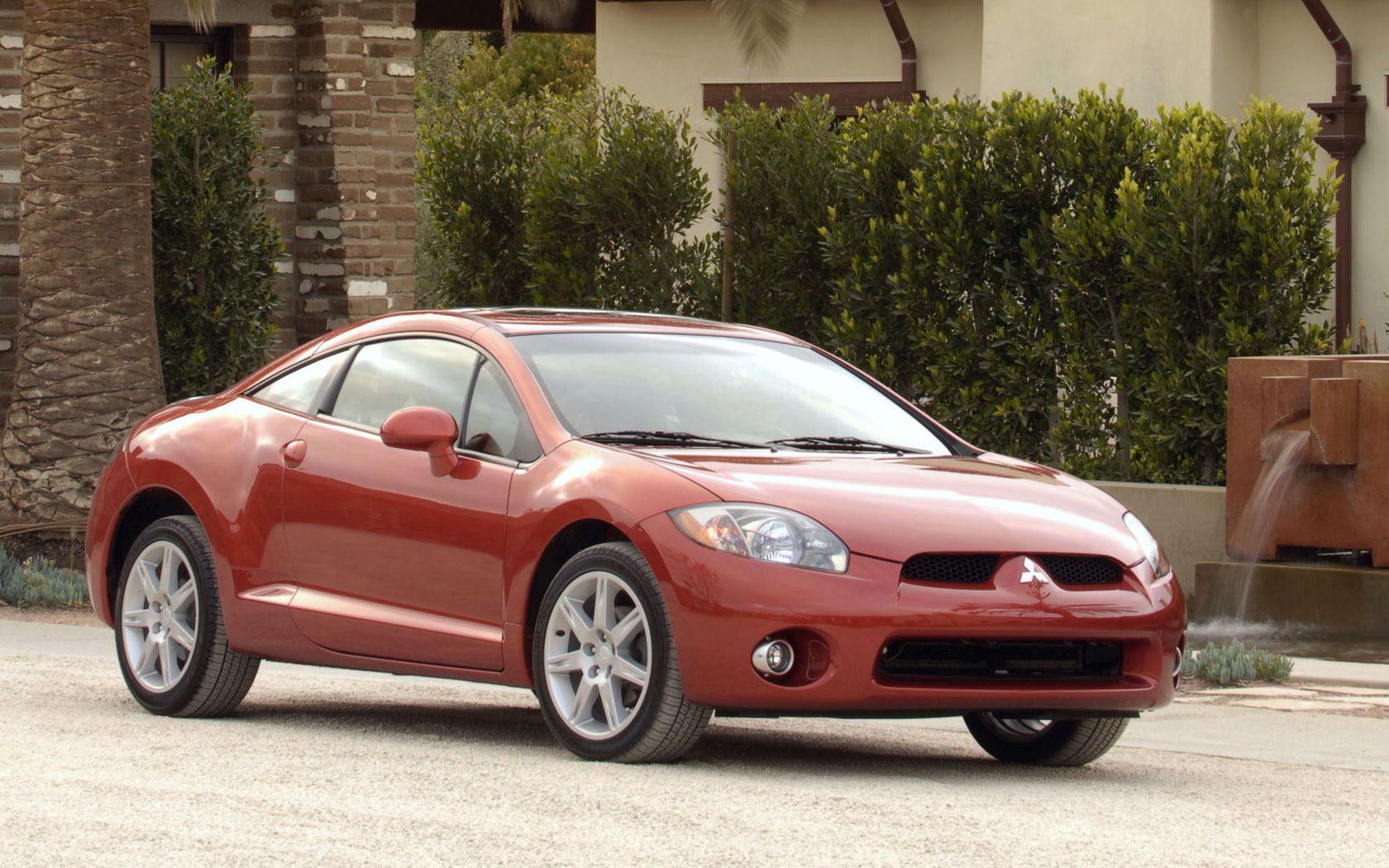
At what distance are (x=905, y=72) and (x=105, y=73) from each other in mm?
9731

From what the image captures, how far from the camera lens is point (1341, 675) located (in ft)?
35.5

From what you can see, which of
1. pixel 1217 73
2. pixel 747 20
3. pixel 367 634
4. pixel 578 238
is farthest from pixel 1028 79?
pixel 367 634

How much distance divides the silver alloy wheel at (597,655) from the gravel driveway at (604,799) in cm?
18

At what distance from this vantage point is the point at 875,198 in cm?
1470

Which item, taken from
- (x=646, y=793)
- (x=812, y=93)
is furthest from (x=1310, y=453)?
(x=812, y=93)

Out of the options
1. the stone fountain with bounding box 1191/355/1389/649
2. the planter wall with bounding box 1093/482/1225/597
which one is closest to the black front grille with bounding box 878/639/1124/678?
the stone fountain with bounding box 1191/355/1389/649

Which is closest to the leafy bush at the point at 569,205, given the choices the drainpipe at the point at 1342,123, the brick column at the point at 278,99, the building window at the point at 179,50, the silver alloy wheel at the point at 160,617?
the brick column at the point at 278,99

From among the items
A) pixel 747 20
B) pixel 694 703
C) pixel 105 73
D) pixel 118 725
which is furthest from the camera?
pixel 105 73

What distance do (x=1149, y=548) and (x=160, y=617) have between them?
3.84 metres

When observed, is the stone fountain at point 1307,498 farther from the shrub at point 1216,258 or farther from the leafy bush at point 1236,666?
the leafy bush at point 1236,666

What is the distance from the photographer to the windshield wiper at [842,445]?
26.8ft

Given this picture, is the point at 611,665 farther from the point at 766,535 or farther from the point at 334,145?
the point at 334,145

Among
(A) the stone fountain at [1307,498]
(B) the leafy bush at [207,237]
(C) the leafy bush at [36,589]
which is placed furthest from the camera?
(B) the leafy bush at [207,237]

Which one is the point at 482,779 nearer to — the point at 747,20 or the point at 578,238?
the point at 747,20
